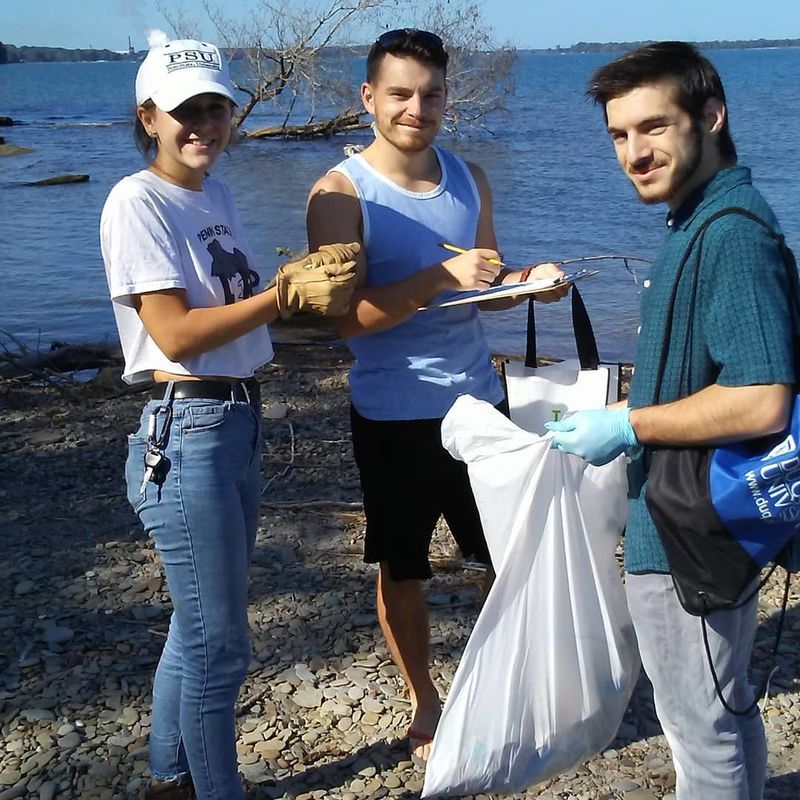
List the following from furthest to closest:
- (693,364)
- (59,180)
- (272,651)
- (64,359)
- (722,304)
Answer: (59,180) < (64,359) < (272,651) < (693,364) < (722,304)

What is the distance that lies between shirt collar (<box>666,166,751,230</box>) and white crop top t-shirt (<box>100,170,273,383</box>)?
1078 millimetres

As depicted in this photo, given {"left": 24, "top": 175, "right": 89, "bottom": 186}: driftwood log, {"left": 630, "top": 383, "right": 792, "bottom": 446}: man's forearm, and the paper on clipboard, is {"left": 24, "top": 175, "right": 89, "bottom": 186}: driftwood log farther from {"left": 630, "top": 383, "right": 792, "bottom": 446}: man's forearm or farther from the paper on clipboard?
{"left": 630, "top": 383, "right": 792, "bottom": 446}: man's forearm

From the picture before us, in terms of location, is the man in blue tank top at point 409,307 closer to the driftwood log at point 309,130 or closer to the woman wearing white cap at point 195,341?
the woman wearing white cap at point 195,341

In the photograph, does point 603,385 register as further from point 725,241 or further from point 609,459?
point 725,241

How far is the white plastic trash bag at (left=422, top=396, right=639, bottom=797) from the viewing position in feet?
7.61

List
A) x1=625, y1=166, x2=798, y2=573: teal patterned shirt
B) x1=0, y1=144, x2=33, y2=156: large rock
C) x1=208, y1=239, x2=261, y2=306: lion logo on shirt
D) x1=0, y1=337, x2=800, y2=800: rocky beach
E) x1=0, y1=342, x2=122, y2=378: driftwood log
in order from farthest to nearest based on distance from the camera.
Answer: x1=0, y1=144, x2=33, y2=156: large rock < x1=0, y1=342, x2=122, y2=378: driftwood log < x1=0, y1=337, x2=800, y2=800: rocky beach < x1=208, y1=239, x2=261, y2=306: lion logo on shirt < x1=625, y1=166, x2=798, y2=573: teal patterned shirt

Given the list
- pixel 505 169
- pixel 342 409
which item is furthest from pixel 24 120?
pixel 342 409

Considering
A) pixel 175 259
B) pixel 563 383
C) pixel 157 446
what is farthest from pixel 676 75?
pixel 157 446

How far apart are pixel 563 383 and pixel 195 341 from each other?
106 cm

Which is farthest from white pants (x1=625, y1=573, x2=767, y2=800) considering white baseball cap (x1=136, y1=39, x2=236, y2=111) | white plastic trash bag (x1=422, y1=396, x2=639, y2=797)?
white baseball cap (x1=136, y1=39, x2=236, y2=111)

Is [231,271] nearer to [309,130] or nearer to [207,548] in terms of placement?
[207,548]

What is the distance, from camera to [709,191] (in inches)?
75.4

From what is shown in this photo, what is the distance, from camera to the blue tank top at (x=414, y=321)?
2.78 meters

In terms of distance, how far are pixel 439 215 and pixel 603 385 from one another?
0.68m
